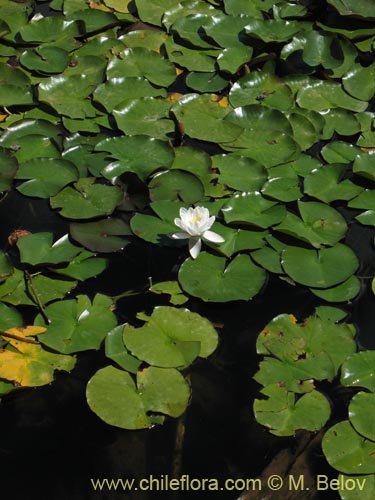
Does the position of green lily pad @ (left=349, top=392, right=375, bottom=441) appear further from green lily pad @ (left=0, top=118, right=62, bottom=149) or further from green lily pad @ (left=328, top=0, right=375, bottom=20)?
green lily pad @ (left=328, top=0, right=375, bottom=20)

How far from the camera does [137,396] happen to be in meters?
2.74

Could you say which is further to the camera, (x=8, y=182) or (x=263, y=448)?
(x=8, y=182)

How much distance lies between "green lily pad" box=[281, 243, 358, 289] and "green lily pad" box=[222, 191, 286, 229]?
0.62 feet

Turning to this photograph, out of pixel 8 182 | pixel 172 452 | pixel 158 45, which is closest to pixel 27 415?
pixel 172 452

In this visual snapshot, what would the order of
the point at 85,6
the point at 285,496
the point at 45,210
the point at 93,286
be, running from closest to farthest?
the point at 285,496 < the point at 93,286 < the point at 45,210 < the point at 85,6

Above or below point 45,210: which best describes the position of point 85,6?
above

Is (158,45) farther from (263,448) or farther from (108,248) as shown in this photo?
(263,448)

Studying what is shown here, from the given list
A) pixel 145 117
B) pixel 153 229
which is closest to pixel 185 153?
pixel 145 117

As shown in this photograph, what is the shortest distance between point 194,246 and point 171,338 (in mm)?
480

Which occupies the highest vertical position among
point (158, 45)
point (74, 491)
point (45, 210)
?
point (158, 45)

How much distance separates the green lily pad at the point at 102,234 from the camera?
3.29 m

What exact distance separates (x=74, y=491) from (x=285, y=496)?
807mm

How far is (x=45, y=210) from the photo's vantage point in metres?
3.59

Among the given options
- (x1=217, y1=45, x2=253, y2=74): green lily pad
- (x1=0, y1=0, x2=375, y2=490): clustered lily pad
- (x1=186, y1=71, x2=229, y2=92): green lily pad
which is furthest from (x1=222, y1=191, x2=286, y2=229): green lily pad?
(x1=217, y1=45, x2=253, y2=74): green lily pad
